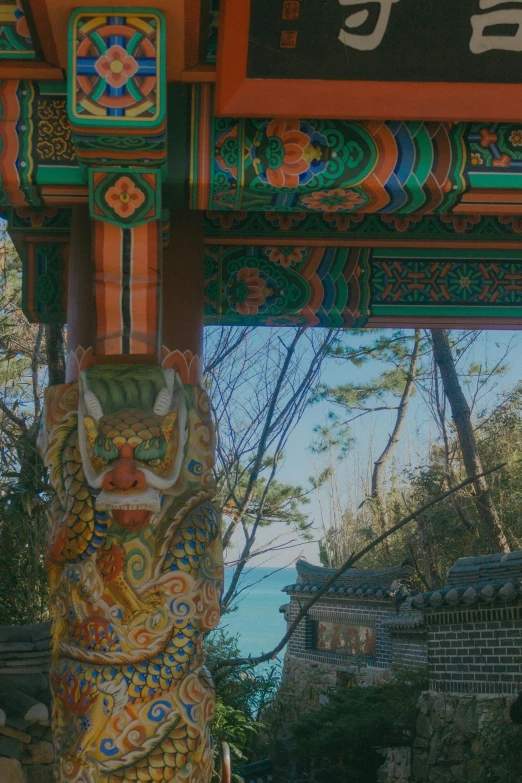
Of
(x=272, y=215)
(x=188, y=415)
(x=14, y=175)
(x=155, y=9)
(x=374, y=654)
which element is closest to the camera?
(x=155, y=9)

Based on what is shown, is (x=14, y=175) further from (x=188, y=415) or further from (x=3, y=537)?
(x=3, y=537)

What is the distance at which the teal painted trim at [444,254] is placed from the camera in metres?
4.08

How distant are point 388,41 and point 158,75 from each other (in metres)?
0.65

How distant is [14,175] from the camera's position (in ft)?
8.86

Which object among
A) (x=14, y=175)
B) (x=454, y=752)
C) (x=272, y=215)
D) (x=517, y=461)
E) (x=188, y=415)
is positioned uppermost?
(x=517, y=461)

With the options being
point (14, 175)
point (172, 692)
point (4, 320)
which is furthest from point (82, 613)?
point (4, 320)

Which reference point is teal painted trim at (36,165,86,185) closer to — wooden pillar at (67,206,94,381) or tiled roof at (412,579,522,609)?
wooden pillar at (67,206,94,381)

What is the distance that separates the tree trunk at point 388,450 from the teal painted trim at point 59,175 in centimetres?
1112

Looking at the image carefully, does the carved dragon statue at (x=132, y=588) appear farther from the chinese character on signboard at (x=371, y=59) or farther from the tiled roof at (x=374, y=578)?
the tiled roof at (x=374, y=578)

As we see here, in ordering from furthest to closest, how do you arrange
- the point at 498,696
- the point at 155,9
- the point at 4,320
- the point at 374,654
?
the point at 374,654 → the point at 4,320 → the point at 498,696 → the point at 155,9

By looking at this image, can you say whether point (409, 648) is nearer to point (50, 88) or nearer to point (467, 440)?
→ point (467, 440)

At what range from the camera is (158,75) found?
2.46 metres

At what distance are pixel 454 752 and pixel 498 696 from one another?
0.69 metres

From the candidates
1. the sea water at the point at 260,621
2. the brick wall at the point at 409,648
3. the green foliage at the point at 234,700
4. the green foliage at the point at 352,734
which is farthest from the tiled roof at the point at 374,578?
the sea water at the point at 260,621
